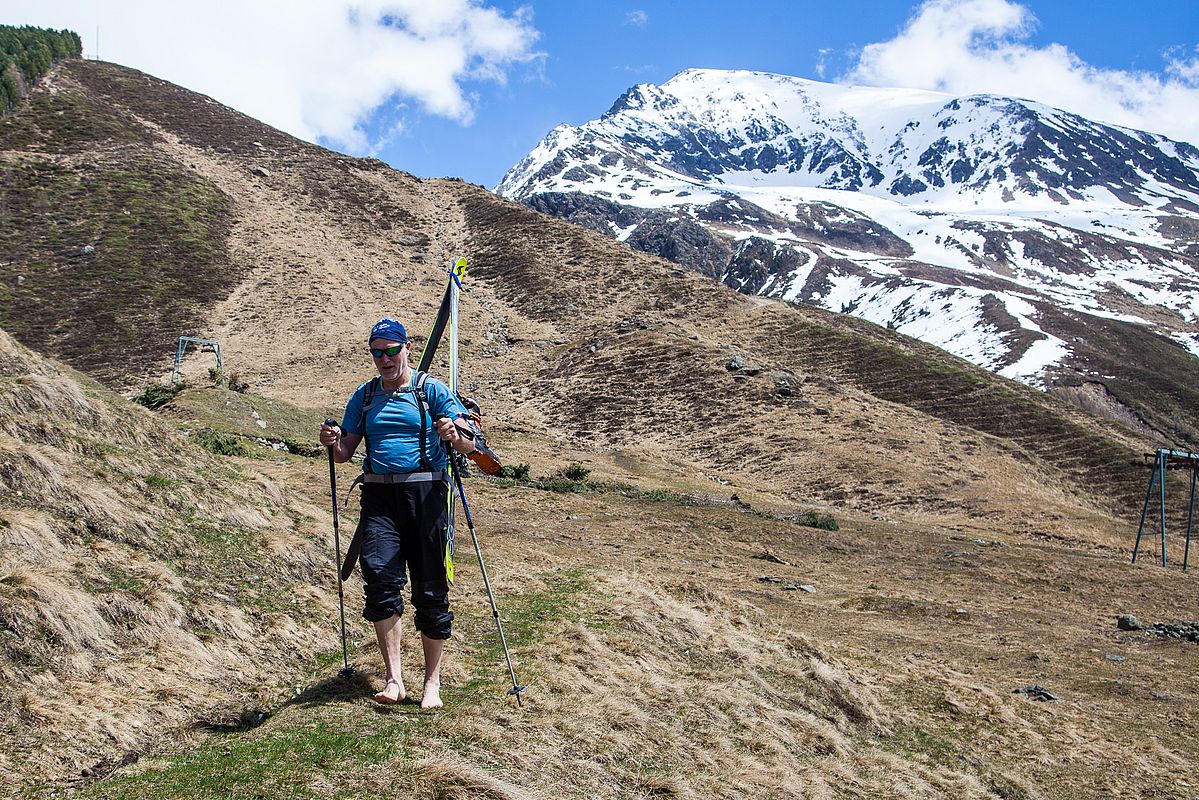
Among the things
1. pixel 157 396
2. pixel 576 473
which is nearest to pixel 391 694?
pixel 576 473

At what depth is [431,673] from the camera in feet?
21.4

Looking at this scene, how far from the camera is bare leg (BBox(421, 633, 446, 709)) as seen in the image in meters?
6.39

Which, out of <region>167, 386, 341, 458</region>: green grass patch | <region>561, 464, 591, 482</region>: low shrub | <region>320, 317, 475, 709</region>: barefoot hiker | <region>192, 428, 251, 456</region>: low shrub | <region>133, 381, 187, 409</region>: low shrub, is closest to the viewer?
<region>320, 317, 475, 709</region>: barefoot hiker

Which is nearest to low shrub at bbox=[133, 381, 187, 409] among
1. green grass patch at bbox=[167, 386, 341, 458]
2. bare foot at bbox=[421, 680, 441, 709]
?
green grass patch at bbox=[167, 386, 341, 458]

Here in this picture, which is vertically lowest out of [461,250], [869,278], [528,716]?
[528,716]

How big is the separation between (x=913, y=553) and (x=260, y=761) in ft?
64.8

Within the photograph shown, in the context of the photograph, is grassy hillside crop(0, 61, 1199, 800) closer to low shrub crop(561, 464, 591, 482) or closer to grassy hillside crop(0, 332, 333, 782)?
grassy hillside crop(0, 332, 333, 782)

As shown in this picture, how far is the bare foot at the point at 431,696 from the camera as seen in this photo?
6.37 metres

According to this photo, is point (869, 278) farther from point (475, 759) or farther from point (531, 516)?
point (475, 759)

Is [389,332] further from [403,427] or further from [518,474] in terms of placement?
[518,474]

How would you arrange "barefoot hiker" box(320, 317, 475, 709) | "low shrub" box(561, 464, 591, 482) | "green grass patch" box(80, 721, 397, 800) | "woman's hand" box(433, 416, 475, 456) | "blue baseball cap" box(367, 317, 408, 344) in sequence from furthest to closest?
"low shrub" box(561, 464, 591, 482) → "blue baseball cap" box(367, 317, 408, 344) → "barefoot hiker" box(320, 317, 475, 709) → "woman's hand" box(433, 416, 475, 456) → "green grass patch" box(80, 721, 397, 800)

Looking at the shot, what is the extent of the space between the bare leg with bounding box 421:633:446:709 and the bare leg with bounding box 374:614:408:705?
0.64 ft

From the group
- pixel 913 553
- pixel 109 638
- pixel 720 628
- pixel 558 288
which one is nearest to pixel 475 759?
pixel 109 638

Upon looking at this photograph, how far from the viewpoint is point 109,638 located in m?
6.64
